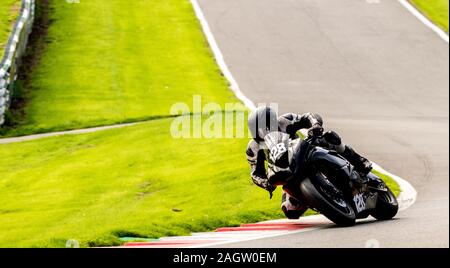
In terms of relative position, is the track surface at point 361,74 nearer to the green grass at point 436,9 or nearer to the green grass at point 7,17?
the green grass at point 436,9

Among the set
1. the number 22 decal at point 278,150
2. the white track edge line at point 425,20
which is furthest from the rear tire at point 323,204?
the white track edge line at point 425,20

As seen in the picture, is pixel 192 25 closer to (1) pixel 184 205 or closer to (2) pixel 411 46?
(2) pixel 411 46

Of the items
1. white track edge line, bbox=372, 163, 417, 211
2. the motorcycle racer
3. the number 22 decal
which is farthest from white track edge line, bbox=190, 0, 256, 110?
the number 22 decal

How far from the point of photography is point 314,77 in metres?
30.2

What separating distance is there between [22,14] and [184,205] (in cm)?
1518

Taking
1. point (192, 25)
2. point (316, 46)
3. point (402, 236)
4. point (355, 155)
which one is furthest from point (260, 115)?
point (192, 25)

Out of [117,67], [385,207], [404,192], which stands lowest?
[117,67]

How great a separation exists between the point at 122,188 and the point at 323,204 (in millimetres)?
7087

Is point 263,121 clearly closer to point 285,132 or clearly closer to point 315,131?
point 285,132

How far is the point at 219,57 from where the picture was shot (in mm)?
33375

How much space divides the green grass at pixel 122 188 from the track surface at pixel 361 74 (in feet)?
8.04

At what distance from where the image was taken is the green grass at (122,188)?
13.8 meters

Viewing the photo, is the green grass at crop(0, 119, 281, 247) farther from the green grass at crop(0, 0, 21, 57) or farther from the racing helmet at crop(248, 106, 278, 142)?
the green grass at crop(0, 0, 21, 57)

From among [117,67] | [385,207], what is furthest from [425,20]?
[385,207]
